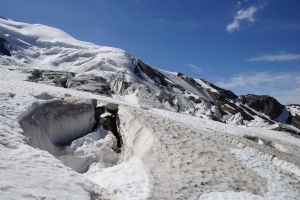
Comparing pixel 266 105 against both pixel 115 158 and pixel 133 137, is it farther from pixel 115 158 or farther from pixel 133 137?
pixel 115 158

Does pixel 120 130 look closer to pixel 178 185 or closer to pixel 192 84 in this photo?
pixel 178 185

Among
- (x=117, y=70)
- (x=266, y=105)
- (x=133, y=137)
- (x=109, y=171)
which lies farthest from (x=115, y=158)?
(x=266, y=105)

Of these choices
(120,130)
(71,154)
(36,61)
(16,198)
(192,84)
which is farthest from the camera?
(192,84)

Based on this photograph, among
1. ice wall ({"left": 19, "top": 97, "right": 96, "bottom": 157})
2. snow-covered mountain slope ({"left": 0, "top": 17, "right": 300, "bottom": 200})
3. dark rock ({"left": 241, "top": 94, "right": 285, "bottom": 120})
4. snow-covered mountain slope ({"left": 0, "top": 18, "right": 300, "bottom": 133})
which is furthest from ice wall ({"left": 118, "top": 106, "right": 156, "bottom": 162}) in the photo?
dark rock ({"left": 241, "top": 94, "right": 285, "bottom": 120})

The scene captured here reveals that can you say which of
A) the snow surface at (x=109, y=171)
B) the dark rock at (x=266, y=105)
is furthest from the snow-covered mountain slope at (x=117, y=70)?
the snow surface at (x=109, y=171)

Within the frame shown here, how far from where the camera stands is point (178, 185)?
686 centimetres

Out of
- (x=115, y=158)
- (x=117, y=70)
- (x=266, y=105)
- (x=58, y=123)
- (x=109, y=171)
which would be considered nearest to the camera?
(x=109, y=171)

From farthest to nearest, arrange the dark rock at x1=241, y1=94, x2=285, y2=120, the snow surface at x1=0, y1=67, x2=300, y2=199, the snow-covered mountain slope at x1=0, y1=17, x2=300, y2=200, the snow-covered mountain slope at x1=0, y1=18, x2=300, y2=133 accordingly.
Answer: the dark rock at x1=241, y1=94, x2=285, y2=120
the snow-covered mountain slope at x1=0, y1=18, x2=300, y2=133
the snow-covered mountain slope at x1=0, y1=17, x2=300, y2=200
the snow surface at x1=0, y1=67, x2=300, y2=199

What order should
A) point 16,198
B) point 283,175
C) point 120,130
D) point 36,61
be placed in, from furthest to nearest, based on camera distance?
point 36,61 → point 120,130 → point 283,175 → point 16,198

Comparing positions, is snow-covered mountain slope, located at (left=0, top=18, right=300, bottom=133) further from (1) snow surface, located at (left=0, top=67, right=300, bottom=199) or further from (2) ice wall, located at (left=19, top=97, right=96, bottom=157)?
(1) snow surface, located at (left=0, top=67, right=300, bottom=199)

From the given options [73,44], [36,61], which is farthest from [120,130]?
[73,44]

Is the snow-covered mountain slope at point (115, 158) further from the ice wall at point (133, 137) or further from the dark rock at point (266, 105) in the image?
the dark rock at point (266, 105)

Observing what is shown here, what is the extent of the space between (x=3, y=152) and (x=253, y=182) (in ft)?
25.6

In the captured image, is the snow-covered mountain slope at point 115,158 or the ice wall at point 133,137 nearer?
the snow-covered mountain slope at point 115,158
